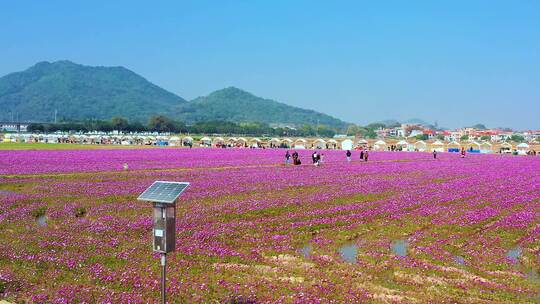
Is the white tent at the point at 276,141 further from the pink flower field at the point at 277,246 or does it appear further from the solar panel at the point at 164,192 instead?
the solar panel at the point at 164,192

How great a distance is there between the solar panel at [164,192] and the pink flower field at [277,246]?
2.57 metres

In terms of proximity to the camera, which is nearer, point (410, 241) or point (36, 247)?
point (36, 247)

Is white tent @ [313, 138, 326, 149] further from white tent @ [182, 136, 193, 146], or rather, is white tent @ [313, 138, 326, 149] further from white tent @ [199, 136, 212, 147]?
white tent @ [182, 136, 193, 146]

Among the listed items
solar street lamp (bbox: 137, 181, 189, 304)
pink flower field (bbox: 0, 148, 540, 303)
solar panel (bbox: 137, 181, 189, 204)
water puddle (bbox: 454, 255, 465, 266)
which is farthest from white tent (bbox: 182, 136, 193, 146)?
solar street lamp (bbox: 137, 181, 189, 304)

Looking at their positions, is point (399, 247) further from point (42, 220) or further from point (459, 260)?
point (42, 220)

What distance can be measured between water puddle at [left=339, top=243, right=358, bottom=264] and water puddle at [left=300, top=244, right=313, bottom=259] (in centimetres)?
98

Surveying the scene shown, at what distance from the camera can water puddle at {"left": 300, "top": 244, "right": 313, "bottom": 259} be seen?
1572 cm

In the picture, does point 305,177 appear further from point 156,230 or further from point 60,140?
point 60,140

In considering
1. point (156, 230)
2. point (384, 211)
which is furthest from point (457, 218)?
point (156, 230)

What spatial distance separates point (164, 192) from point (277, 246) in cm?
733

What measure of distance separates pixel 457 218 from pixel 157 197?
16.5 meters

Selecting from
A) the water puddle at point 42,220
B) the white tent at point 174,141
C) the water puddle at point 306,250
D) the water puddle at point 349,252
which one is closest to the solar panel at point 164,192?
the water puddle at point 306,250

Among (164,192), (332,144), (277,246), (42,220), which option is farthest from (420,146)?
(164,192)

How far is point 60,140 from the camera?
508 feet
